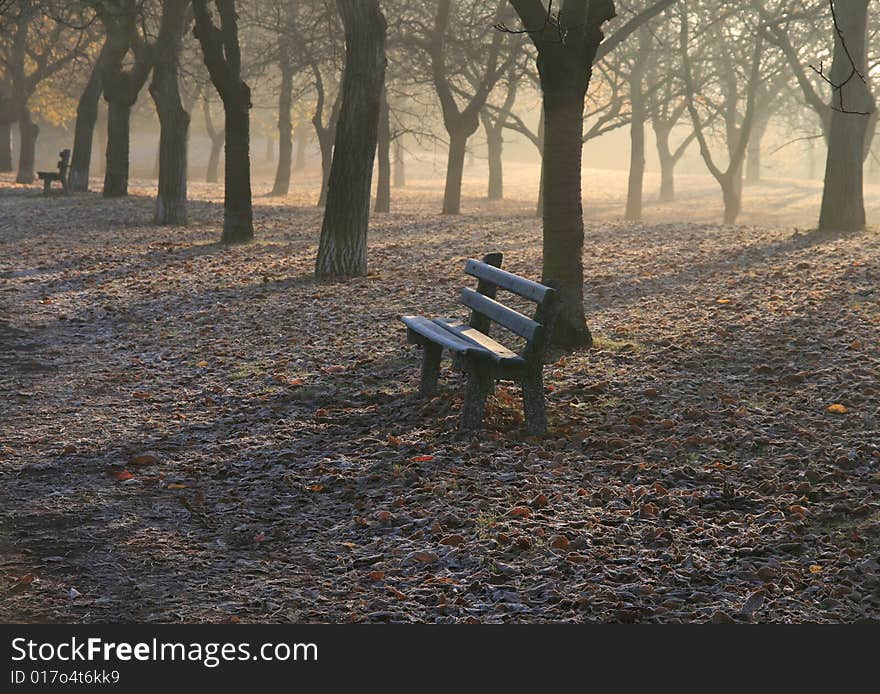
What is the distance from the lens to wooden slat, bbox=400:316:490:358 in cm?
654

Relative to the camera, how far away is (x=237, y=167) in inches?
664

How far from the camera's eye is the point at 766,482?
19.2ft

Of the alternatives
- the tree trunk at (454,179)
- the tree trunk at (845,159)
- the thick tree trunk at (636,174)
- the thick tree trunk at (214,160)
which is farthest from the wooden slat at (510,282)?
the thick tree trunk at (214,160)

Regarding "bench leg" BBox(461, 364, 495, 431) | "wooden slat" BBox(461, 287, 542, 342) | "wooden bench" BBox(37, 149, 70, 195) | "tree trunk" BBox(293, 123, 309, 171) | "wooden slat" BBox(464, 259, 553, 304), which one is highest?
"tree trunk" BBox(293, 123, 309, 171)

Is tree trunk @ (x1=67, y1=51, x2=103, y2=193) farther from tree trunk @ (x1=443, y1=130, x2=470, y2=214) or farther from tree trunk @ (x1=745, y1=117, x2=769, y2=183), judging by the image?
tree trunk @ (x1=745, y1=117, x2=769, y2=183)

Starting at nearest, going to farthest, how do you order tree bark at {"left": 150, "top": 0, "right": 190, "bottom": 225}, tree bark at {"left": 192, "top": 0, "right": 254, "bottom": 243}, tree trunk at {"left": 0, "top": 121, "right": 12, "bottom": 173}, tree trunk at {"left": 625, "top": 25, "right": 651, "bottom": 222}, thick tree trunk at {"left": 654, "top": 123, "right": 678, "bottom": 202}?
1. tree bark at {"left": 192, "top": 0, "right": 254, "bottom": 243}
2. tree bark at {"left": 150, "top": 0, "right": 190, "bottom": 225}
3. tree trunk at {"left": 625, "top": 25, "right": 651, "bottom": 222}
4. tree trunk at {"left": 0, "top": 121, "right": 12, "bottom": 173}
5. thick tree trunk at {"left": 654, "top": 123, "right": 678, "bottom": 202}

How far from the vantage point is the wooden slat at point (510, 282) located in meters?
6.72

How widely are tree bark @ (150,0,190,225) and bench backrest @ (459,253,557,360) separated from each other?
44.3 ft

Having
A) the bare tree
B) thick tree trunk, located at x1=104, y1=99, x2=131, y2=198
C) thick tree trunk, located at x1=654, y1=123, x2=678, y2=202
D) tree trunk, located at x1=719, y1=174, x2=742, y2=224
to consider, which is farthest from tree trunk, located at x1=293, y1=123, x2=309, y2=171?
the bare tree

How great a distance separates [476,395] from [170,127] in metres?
15.4

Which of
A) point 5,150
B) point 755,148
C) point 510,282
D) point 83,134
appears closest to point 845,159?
point 510,282

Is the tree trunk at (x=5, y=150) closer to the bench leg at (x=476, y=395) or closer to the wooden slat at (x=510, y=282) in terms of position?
the wooden slat at (x=510, y=282)

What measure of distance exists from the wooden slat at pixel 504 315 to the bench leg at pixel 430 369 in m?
0.45

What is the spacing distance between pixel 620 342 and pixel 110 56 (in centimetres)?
1935
